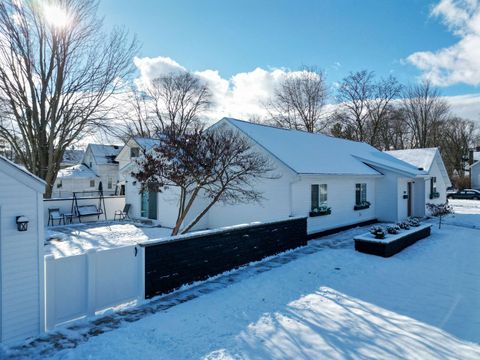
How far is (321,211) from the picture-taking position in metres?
12.6

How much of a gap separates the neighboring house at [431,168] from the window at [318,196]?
393 inches

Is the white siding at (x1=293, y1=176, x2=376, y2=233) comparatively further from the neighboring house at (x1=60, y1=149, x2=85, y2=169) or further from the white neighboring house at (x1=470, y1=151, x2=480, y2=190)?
the white neighboring house at (x1=470, y1=151, x2=480, y2=190)

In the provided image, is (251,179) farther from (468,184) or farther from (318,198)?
(468,184)

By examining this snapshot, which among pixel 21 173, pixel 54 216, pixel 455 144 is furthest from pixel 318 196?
pixel 455 144

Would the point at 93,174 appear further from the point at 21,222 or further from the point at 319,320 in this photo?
the point at 319,320

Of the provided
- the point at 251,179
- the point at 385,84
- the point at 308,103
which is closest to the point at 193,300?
the point at 251,179

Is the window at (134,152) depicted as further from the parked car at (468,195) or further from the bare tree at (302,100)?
the parked car at (468,195)

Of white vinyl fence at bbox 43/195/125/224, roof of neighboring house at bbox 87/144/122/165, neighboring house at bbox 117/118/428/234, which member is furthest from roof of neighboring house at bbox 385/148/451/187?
roof of neighboring house at bbox 87/144/122/165

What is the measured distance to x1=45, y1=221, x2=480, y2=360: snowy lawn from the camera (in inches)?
168

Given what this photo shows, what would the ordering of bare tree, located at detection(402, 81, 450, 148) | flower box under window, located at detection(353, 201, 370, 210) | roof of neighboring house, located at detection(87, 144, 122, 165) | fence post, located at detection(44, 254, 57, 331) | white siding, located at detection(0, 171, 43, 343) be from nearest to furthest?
white siding, located at detection(0, 171, 43, 343) → fence post, located at detection(44, 254, 57, 331) → flower box under window, located at detection(353, 201, 370, 210) → roof of neighboring house, located at detection(87, 144, 122, 165) → bare tree, located at detection(402, 81, 450, 148)

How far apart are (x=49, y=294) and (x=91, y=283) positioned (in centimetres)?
64

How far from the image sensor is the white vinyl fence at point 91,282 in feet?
16.1

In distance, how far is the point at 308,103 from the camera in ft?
114

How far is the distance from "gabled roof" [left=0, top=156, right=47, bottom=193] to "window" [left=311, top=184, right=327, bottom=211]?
991 cm
